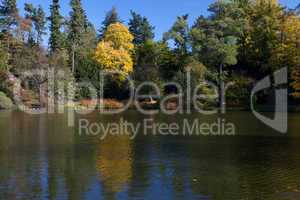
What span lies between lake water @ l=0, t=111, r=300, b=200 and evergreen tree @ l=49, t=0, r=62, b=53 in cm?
4986

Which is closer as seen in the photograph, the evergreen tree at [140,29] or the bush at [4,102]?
the bush at [4,102]

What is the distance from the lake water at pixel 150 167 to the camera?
524 inches

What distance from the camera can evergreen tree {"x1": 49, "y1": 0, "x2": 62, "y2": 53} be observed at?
7606 cm

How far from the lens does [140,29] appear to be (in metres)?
91.4

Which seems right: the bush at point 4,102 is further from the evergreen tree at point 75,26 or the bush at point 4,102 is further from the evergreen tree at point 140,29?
the evergreen tree at point 140,29

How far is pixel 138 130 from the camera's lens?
31688 mm

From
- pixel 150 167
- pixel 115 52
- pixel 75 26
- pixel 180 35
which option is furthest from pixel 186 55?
pixel 150 167

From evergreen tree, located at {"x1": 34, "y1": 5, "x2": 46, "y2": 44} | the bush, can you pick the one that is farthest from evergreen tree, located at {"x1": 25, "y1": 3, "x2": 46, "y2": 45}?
the bush

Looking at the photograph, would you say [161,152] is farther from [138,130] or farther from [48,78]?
Answer: [48,78]

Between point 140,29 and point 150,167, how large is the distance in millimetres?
75811

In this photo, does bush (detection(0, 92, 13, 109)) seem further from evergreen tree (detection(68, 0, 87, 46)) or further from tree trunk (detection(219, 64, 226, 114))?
tree trunk (detection(219, 64, 226, 114))

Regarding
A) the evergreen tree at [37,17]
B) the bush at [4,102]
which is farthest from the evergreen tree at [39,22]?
the bush at [4,102]

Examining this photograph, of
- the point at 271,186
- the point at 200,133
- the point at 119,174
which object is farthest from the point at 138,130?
the point at 271,186

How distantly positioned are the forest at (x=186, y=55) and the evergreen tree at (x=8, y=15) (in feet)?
0.47
